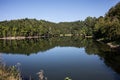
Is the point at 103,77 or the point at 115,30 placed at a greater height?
the point at 115,30

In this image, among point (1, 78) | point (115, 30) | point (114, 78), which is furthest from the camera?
point (115, 30)

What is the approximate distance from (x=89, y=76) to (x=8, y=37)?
5504 inches

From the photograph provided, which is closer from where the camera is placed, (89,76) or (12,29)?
(89,76)

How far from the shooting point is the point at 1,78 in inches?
711

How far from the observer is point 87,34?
180 m

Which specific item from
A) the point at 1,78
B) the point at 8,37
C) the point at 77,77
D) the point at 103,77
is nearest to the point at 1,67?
the point at 1,78

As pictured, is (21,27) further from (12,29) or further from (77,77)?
(77,77)

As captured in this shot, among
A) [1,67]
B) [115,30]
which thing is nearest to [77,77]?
[1,67]

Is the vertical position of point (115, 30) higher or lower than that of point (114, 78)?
higher

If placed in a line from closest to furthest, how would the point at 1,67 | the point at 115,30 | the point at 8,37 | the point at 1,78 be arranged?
the point at 1,78, the point at 1,67, the point at 115,30, the point at 8,37

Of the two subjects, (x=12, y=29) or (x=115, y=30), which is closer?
(x=115, y=30)

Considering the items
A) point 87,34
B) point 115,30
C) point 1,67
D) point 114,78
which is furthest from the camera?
point 87,34

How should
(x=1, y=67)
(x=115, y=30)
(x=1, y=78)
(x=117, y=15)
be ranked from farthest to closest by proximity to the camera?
1. (x=117, y=15)
2. (x=115, y=30)
3. (x=1, y=67)
4. (x=1, y=78)

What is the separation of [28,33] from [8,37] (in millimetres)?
15462
